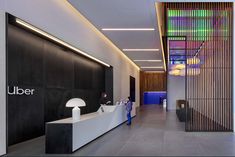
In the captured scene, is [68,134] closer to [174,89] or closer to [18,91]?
[18,91]

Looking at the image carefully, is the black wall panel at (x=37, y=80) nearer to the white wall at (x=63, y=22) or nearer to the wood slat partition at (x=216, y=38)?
the white wall at (x=63, y=22)

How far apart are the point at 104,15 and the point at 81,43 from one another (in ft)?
6.78

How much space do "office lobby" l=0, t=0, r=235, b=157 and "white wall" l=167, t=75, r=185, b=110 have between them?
984 centimetres

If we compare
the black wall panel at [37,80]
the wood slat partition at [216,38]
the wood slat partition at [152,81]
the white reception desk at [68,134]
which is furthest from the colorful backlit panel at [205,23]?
the wood slat partition at [152,81]

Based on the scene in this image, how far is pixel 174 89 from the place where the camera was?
2397 cm

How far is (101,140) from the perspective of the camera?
27.5ft

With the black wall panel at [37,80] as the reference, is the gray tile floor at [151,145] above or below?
below

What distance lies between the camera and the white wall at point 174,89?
78.1ft

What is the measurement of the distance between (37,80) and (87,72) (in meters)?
4.84

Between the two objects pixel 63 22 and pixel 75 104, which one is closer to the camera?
pixel 75 104

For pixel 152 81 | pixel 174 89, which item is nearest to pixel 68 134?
pixel 174 89

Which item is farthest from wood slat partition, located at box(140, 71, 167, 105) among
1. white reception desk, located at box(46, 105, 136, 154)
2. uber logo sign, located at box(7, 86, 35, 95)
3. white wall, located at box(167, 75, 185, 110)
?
uber logo sign, located at box(7, 86, 35, 95)

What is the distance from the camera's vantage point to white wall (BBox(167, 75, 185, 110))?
23.8 m

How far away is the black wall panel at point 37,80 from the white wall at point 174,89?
13029mm
